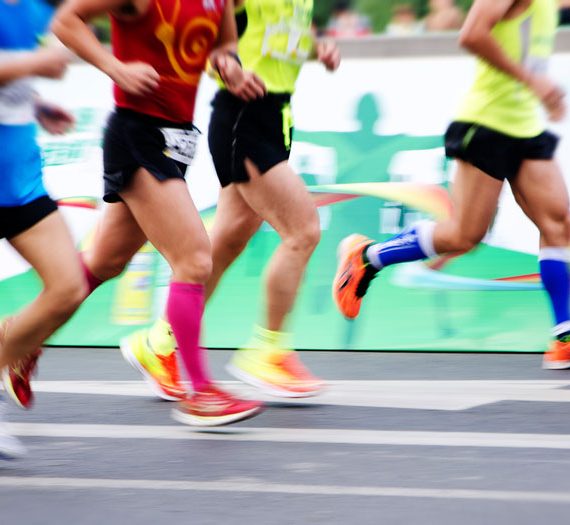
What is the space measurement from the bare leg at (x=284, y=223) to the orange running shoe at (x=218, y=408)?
0.64 meters

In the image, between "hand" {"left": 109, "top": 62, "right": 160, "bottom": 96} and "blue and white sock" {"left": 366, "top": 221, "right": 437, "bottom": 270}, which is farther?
"blue and white sock" {"left": 366, "top": 221, "right": 437, "bottom": 270}

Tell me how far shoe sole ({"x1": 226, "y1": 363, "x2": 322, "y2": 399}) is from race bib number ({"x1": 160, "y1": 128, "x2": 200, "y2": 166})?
953mm

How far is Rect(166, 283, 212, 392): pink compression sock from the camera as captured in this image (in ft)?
15.7

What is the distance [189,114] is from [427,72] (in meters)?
2.17

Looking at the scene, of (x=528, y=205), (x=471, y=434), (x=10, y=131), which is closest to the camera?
(x=10, y=131)

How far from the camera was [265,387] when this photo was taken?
209 inches

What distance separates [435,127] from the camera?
664 centimetres

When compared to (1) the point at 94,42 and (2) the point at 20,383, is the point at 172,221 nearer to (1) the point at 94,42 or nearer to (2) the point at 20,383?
(1) the point at 94,42

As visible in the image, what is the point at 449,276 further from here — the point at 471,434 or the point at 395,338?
the point at 471,434

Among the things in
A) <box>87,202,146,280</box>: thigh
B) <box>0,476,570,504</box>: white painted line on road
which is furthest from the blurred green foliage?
<box>0,476,570,504</box>: white painted line on road

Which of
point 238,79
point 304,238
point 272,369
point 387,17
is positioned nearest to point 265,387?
point 272,369

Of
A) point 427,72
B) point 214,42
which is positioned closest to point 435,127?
point 427,72

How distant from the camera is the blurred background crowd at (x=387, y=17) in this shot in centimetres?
809

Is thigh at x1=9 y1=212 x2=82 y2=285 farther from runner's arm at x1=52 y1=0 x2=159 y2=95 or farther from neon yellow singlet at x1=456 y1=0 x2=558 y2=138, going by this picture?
neon yellow singlet at x1=456 y1=0 x2=558 y2=138
